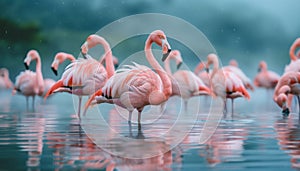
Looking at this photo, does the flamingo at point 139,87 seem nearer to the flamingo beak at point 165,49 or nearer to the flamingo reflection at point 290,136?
the flamingo beak at point 165,49

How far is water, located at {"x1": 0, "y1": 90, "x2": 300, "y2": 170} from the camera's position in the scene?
16.0 feet

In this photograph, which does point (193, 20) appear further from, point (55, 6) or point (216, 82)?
point (216, 82)

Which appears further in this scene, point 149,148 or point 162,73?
point 162,73

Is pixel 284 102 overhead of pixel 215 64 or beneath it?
beneath

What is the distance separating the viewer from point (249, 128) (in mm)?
7922

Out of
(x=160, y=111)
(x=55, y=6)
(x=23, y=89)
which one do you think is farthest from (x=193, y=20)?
(x=160, y=111)

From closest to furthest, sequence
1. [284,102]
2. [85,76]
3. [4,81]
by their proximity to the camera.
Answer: [85,76] → [284,102] → [4,81]

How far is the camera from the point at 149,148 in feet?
19.2

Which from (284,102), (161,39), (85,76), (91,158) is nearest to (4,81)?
(85,76)

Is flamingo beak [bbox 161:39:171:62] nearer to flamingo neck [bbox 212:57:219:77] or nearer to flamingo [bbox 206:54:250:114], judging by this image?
flamingo [bbox 206:54:250:114]

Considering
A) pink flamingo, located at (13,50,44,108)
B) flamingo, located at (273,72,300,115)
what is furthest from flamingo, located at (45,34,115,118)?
pink flamingo, located at (13,50,44,108)

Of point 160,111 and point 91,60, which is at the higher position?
point 91,60

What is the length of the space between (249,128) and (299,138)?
1324 millimetres

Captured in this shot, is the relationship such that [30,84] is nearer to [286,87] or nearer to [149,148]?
[286,87]
